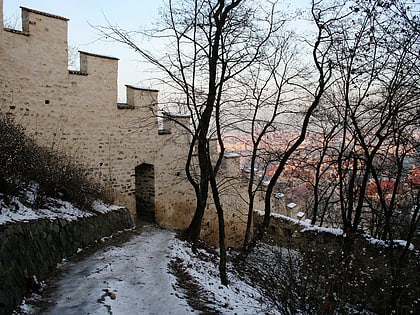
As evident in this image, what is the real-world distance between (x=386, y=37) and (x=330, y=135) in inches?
212

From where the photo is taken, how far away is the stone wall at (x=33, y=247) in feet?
15.1

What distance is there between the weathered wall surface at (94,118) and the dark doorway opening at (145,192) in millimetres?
63

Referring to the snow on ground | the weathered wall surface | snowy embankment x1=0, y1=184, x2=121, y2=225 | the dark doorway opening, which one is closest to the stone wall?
snowy embankment x1=0, y1=184, x2=121, y2=225

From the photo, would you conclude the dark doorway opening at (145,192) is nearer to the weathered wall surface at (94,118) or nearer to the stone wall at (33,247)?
the weathered wall surface at (94,118)

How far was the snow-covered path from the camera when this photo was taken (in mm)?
5035

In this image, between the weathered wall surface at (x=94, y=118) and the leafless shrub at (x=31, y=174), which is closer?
the leafless shrub at (x=31, y=174)

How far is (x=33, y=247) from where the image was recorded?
574 centimetres

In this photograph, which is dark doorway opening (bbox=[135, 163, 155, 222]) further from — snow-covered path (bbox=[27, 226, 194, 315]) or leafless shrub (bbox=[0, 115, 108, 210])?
snow-covered path (bbox=[27, 226, 194, 315])

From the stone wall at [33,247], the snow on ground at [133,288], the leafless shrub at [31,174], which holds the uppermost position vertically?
the leafless shrub at [31,174]

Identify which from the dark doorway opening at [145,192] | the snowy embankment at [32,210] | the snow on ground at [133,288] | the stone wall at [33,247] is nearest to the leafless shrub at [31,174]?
the snowy embankment at [32,210]

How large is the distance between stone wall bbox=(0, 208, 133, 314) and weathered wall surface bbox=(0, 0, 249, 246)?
3.33 metres

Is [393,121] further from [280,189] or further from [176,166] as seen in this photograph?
[280,189]

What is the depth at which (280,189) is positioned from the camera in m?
18.0

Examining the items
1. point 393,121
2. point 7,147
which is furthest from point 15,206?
point 393,121
